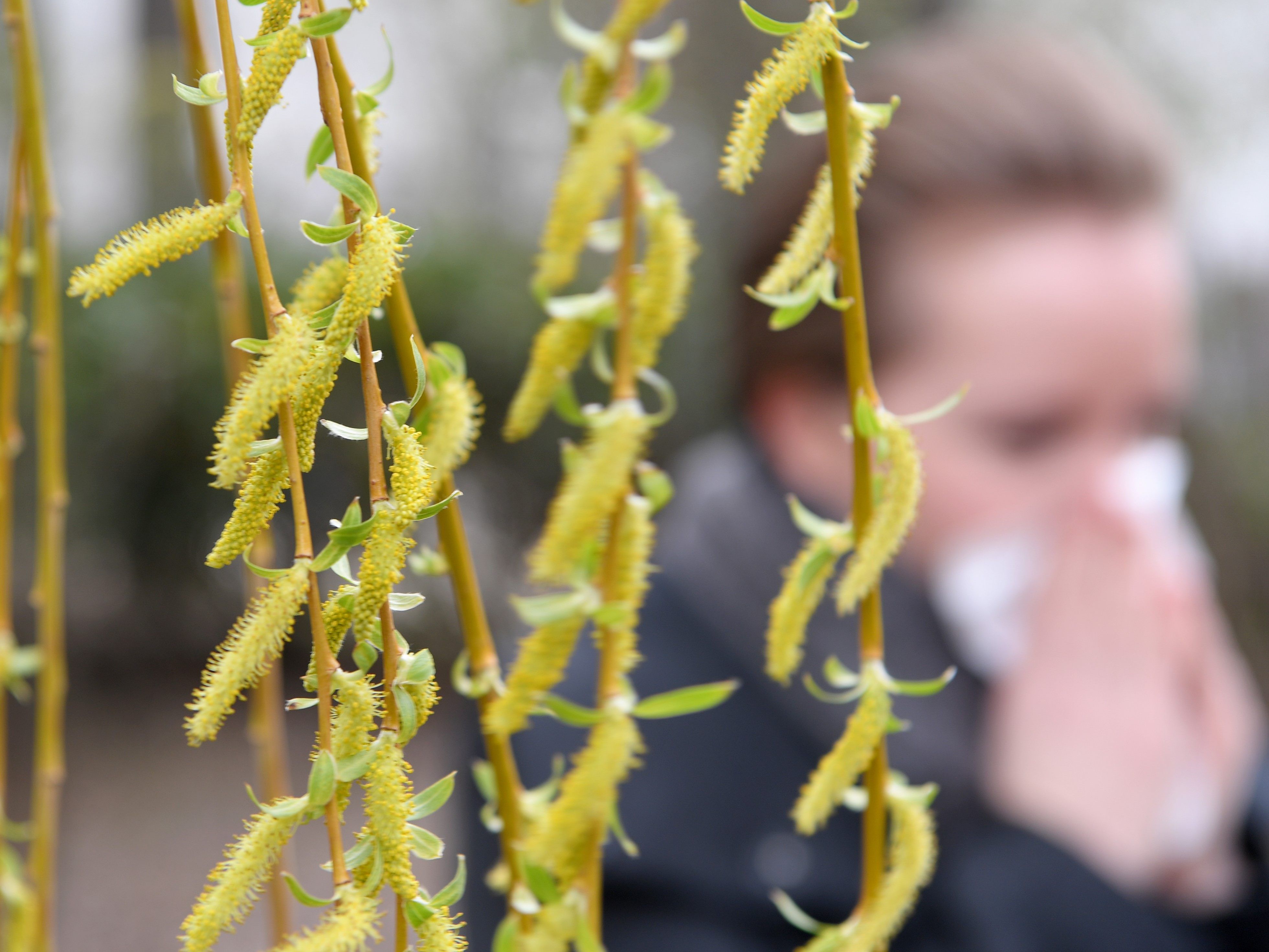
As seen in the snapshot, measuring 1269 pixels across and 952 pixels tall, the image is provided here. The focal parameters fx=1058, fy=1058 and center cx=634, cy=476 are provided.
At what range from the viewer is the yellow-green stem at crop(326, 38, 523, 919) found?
0.41ft

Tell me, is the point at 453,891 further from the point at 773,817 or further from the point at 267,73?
the point at 773,817

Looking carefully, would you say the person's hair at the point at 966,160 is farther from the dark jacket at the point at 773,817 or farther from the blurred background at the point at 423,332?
the blurred background at the point at 423,332

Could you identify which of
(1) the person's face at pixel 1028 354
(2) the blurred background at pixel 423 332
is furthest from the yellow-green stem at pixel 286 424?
(2) the blurred background at pixel 423 332

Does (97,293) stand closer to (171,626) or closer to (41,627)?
(41,627)

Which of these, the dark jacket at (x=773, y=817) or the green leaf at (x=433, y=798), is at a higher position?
the green leaf at (x=433, y=798)

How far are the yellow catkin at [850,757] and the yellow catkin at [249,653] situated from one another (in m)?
0.07

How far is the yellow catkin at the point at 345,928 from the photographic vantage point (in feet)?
0.36

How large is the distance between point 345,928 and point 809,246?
0.33 ft

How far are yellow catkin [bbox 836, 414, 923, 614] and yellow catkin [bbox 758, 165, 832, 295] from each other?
2cm

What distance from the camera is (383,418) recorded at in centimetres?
12

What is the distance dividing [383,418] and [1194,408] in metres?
2.34

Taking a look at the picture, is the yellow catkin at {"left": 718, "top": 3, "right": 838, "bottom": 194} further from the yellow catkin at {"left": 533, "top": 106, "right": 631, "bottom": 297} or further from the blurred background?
the blurred background

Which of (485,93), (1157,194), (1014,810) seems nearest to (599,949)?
(1014,810)

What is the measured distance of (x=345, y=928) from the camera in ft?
0.37
